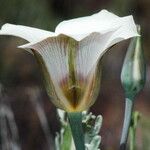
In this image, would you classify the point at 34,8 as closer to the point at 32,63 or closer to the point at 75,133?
the point at 32,63

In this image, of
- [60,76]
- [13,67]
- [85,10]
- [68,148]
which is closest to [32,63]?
[13,67]

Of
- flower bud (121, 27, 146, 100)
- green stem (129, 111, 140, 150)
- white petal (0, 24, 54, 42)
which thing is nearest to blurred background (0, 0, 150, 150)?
green stem (129, 111, 140, 150)

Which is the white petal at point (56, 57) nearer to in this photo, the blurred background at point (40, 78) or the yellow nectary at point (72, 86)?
the yellow nectary at point (72, 86)

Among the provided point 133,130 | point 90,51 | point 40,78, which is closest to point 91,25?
point 90,51

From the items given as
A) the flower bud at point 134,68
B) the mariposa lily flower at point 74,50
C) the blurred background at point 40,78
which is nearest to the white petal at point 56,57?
the mariposa lily flower at point 74,50

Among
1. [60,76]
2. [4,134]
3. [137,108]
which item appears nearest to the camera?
[60,76]

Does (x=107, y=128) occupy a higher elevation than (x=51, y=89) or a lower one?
lower

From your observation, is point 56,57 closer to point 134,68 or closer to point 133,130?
point 134,68
